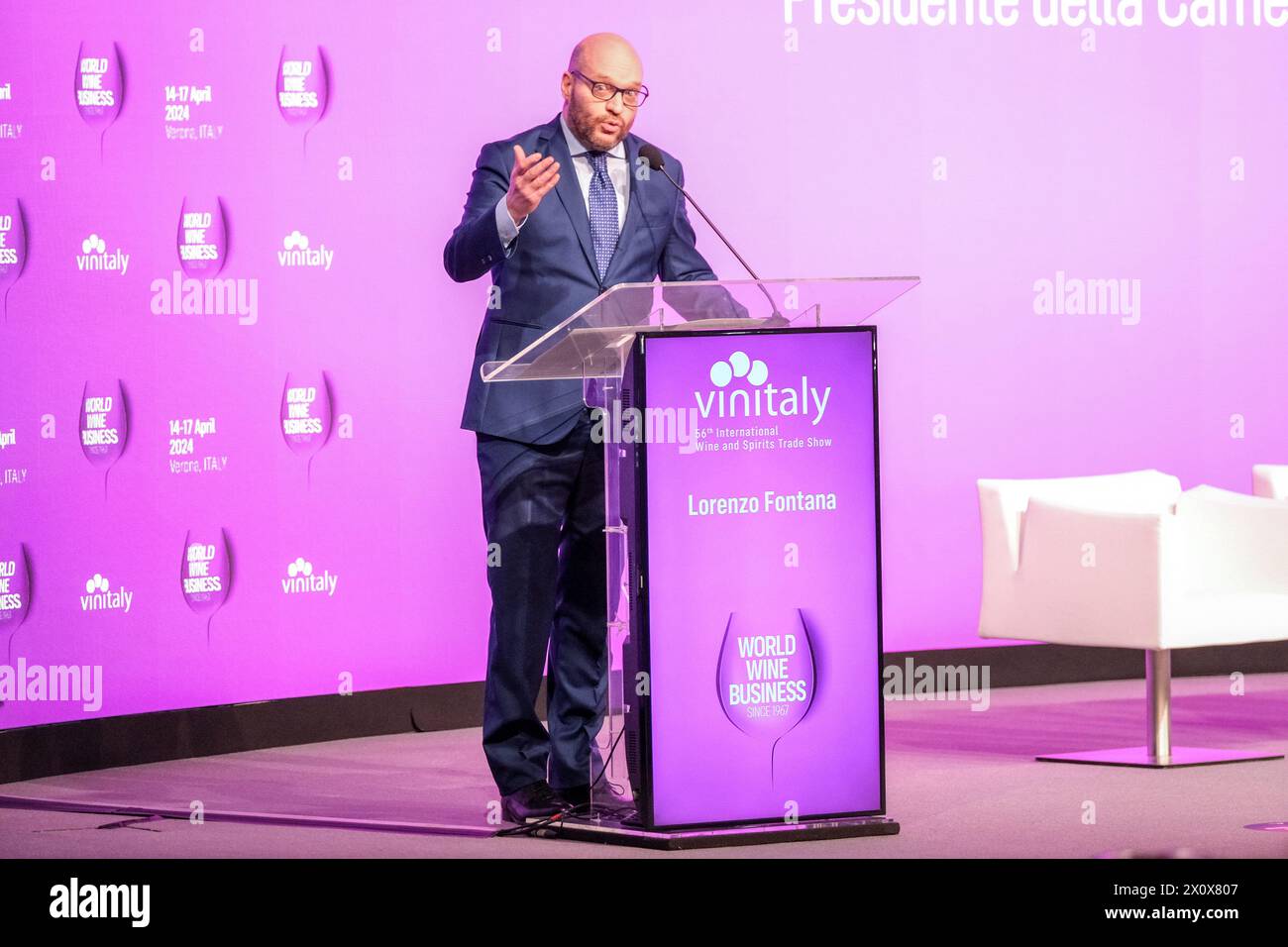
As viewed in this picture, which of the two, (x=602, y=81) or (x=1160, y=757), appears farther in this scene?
(x=1160, y=757)

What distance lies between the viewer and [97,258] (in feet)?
19.1

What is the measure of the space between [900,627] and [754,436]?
345 cm

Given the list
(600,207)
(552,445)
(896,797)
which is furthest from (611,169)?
(896,797)

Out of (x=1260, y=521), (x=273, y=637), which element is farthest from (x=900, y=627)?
(x=273, y=637)

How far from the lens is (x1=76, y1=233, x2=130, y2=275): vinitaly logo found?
580 centimetres

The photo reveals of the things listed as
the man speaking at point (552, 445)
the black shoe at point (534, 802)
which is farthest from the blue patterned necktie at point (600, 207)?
the black shoe at point (534, 802)

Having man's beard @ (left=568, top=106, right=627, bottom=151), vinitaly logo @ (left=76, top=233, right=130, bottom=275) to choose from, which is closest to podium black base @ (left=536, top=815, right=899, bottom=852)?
man's beard @ (left=568, top=106, right=627, bottom=151)

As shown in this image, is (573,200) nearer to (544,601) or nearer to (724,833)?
(544,601)

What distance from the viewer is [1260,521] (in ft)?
18.9

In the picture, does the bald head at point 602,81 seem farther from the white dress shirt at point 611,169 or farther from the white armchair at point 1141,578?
the white armchair at point 1141,578

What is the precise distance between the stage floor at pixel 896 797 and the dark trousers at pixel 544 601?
0.82 ft

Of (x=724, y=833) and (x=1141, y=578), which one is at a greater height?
(x=1141, y=578)

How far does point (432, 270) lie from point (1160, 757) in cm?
281

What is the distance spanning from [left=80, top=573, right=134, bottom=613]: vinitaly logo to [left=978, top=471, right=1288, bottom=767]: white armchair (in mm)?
2567
